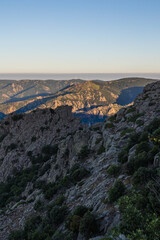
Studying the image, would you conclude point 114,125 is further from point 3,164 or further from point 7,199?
point 3,164

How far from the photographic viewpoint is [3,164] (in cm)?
7262

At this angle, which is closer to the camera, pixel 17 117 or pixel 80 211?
pixel 80 211

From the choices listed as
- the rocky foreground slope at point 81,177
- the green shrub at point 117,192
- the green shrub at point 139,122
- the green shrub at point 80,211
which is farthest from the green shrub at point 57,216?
the green shrub at point 139,122

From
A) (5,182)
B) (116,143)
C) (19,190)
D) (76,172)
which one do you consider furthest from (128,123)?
(5,182)

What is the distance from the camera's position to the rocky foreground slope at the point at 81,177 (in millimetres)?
16500

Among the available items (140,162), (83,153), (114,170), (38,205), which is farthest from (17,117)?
(140,162)

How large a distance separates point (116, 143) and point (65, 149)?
19.9 m

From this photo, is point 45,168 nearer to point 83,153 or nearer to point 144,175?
point 83,153

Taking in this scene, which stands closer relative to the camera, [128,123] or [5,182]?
[128,123]

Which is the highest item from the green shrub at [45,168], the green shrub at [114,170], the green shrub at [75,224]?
the green shrub at [114,170]

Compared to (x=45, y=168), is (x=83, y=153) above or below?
above

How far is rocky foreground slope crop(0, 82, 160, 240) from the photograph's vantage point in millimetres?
16500

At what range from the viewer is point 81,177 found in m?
37.4

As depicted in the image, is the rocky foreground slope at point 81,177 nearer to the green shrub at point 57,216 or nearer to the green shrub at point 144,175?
the green shrub at point 144,175
